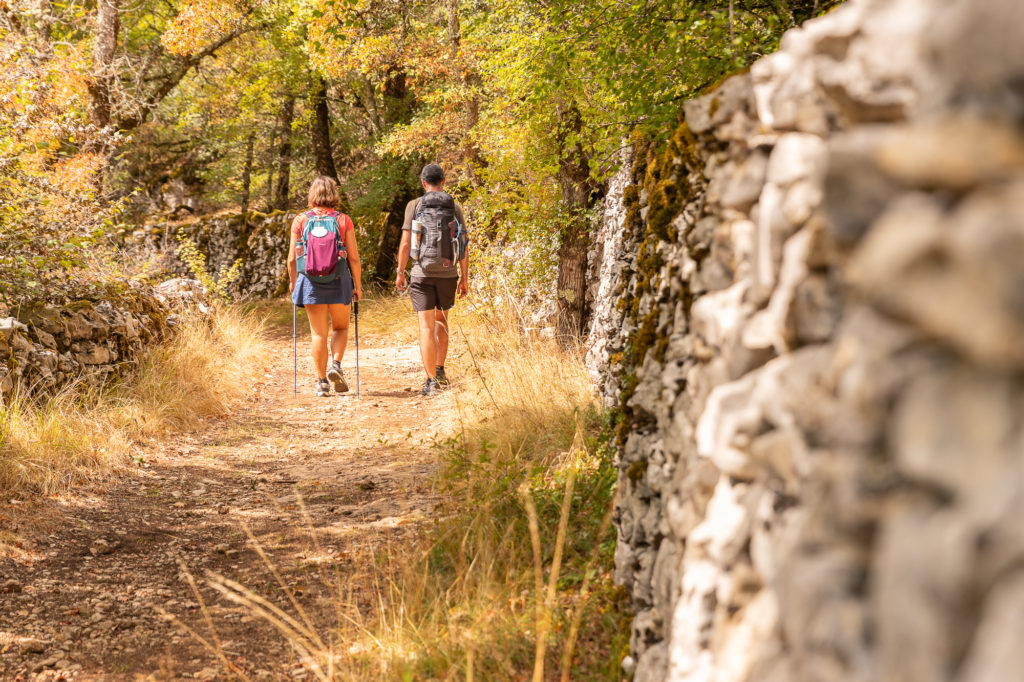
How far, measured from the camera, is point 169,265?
13.3m

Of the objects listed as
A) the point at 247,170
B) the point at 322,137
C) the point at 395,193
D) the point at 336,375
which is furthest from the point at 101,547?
the point at 247,170

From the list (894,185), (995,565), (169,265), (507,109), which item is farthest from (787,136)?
(169,265)

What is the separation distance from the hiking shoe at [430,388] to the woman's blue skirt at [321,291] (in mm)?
1146

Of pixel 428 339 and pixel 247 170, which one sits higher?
pixel 247 170

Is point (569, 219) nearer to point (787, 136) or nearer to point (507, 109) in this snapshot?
point (507, 109)

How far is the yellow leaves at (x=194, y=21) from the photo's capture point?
1173 centimetres

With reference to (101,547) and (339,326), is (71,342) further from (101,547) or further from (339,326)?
(101,547)

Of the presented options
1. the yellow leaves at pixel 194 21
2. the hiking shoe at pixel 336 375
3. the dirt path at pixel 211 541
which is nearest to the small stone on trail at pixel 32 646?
the dirt path at pixel 211 541

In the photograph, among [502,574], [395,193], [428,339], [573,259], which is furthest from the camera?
[395,193]

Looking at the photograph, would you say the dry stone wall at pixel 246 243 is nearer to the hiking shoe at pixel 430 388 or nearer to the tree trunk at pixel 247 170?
the tree trunk at pixel 247 170

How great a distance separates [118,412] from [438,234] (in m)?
2.99

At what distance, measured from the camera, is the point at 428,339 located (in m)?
7.43

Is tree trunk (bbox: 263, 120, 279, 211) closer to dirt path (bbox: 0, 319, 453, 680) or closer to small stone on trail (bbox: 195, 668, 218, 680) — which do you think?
dirt path (bbox: 0, 319, 453, 680)

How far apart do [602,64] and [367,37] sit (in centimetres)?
831
